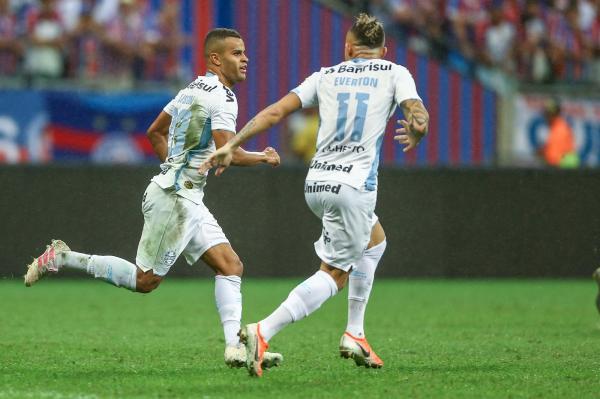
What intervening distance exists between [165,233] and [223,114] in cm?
85

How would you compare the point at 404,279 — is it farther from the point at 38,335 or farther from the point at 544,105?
the point at 38,335

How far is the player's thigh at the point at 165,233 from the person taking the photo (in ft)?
26.0

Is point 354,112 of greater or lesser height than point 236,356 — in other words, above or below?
above

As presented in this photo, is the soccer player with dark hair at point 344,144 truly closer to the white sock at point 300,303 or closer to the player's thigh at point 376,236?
the white sock at point 300,303

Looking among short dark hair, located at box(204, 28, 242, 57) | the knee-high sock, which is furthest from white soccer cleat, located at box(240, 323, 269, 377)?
short dark hair, located at box(204, 28, 242, 57)

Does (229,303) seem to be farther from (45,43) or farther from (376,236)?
(45,43)

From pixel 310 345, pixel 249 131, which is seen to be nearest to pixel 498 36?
pixel 310 345

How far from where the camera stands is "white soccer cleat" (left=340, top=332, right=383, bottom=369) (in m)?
7.91

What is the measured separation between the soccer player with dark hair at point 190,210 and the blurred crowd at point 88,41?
31.0 ft

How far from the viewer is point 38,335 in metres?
9.80

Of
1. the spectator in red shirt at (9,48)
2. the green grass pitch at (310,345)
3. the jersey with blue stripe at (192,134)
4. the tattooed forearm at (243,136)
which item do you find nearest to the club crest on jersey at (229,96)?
the jersey with blue stripe at (192,134)

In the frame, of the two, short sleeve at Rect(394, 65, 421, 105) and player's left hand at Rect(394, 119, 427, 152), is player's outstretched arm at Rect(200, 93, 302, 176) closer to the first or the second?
short sleeve at Rect(394, 65, 421, 105)

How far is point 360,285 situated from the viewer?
8.16 meters

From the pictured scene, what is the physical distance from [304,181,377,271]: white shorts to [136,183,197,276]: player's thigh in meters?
0.94
